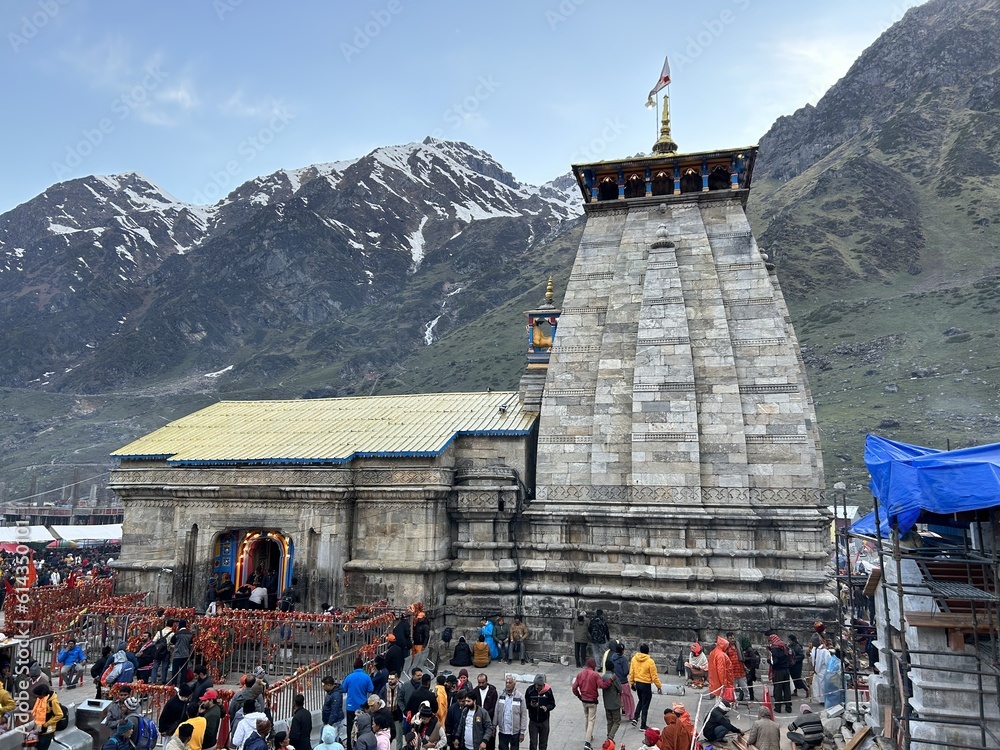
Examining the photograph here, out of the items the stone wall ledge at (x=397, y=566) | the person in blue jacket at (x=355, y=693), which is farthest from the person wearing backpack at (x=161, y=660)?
the person in blue jacket at (x=355, y=693)

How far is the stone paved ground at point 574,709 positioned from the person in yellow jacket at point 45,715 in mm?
7466

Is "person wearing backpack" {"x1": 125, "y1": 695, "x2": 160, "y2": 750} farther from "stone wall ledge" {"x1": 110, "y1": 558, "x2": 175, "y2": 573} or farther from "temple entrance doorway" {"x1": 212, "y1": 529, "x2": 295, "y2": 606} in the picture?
"stone wall ledge" {"x1": 110, "y1": 558, "x2": 175, "y2": 573}


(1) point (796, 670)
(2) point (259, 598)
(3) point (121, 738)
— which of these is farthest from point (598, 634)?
(3) point (121, 738)

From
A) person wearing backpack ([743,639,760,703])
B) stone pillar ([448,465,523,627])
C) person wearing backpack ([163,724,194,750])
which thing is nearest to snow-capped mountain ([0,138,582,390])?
stone pillar ([448,465,523,627])

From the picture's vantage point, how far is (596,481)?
61.0 feet

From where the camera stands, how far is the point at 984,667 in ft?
27.7

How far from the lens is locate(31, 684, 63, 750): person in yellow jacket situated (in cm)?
972

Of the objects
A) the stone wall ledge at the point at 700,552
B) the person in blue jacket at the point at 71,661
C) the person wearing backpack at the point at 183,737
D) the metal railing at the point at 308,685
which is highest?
the stone wall ledge at the point at 700,552

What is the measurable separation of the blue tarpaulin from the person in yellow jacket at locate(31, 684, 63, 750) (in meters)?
12.1

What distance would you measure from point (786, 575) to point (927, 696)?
859 cm

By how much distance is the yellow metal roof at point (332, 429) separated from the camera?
761 inches

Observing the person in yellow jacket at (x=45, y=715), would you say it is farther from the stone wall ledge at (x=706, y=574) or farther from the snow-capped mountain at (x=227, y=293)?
the snow-capped mountain at (x=227, y=293)

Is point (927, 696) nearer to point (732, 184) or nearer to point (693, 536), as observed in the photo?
point (693, 536)

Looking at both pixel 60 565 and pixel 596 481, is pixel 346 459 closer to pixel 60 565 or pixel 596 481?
pixel 596 481
